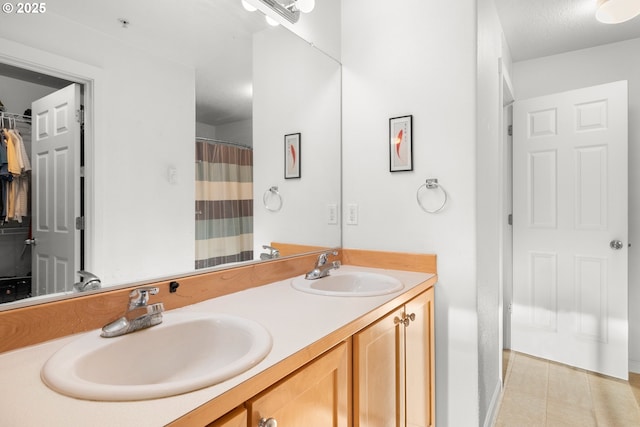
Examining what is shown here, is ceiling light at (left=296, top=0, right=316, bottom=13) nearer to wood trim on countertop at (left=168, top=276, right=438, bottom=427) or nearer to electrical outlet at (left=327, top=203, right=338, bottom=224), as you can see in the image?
electrical outlet at (left=327, top=203, right=338, bottom=224)

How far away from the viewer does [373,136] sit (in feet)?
6.16

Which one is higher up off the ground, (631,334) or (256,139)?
(256,139)

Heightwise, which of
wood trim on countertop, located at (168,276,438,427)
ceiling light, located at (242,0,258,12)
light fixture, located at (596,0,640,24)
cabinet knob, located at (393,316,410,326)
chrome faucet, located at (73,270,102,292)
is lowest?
cabinet knob, located at (393,316,410,326)

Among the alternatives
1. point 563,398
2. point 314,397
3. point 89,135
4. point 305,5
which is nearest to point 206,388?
point 314,397

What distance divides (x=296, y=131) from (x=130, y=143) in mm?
925

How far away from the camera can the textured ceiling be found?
2.10m

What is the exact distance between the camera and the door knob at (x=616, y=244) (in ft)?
7.72

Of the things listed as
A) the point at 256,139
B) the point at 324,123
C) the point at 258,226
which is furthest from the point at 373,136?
the point at 258,226

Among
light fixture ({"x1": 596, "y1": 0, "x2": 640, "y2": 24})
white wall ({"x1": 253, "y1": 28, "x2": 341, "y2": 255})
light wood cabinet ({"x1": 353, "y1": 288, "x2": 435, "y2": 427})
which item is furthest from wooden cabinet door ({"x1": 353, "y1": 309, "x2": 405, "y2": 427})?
light fixture ({"x1": 596, "y1": 0, "x2": 640, "y2": 24})

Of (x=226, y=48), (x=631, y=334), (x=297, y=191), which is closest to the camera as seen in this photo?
(x=226, y=48)

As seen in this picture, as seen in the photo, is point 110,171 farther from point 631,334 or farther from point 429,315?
point 631,334

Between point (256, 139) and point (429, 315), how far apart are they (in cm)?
111

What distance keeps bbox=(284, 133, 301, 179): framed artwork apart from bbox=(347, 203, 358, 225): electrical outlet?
0.35 metres

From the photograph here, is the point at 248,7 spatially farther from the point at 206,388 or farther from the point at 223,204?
the point at 206,388
